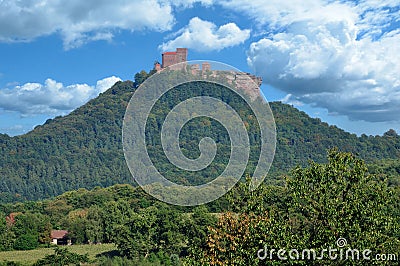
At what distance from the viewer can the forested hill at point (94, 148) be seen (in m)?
106

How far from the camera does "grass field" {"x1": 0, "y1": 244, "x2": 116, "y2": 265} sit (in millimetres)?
37603

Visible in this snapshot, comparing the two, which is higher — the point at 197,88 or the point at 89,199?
the point at 197,88

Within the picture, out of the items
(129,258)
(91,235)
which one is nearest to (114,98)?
(91,235)

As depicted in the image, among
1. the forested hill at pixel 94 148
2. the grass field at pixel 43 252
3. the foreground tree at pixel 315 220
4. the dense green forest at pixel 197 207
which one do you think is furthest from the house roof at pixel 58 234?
the forested hill at pixel 94 148

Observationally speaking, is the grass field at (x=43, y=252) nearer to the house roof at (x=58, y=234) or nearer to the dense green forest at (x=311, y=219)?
the house roof at (x=58, y=234)

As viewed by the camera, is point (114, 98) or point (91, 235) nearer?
point (91, 235)

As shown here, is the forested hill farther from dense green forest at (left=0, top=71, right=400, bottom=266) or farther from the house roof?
the house roof

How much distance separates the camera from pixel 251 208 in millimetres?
8773

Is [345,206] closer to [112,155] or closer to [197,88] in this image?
[197,88]

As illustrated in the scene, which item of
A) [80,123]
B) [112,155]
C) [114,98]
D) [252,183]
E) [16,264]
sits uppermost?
[114,98]

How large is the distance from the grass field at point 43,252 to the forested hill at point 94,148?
56042 millimetres

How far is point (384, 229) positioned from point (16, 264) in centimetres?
2899

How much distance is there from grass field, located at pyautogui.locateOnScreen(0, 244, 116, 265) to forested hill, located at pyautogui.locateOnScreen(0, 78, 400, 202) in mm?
56042

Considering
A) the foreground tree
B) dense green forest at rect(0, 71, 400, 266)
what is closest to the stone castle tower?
dense green forest at rect(0, 71, 400, 266)
